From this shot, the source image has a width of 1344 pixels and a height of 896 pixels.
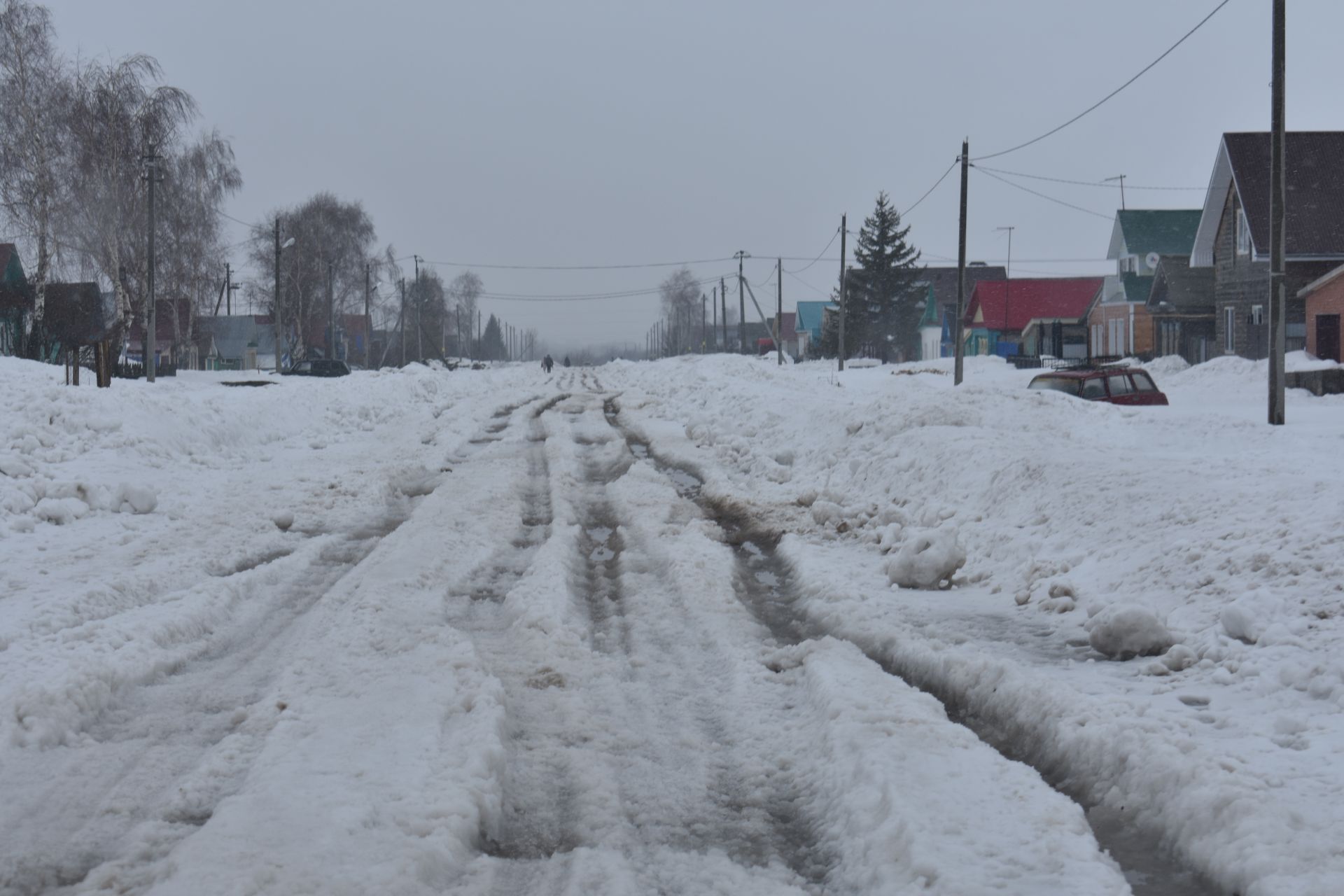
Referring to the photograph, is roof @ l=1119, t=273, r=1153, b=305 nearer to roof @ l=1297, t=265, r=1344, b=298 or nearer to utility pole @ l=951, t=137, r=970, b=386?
roof @ l=1297, t=265, r=1344, b=298

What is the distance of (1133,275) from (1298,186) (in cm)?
1498

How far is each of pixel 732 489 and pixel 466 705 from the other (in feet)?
24.5

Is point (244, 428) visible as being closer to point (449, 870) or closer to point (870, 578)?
point (870, 578)

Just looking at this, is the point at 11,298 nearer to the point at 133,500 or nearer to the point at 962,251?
the point at 962,251

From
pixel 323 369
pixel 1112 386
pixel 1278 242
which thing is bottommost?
pixel 1112 386

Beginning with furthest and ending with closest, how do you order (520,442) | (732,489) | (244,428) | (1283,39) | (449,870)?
(520,442) < (244,428) < (1283,39) < (732,489) < (449,870)

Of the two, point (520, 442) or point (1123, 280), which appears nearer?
point (520, 442)

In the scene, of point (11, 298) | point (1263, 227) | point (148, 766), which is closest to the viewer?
point (148, 766)

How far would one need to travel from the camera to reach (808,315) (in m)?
115

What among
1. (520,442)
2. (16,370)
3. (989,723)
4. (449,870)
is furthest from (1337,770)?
(16,370)

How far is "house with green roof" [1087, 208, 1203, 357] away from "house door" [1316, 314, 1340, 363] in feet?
50.7

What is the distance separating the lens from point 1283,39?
1563 cm

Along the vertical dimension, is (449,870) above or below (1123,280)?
below

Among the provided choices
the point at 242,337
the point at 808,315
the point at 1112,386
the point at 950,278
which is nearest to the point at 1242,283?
the point at 1112,386
